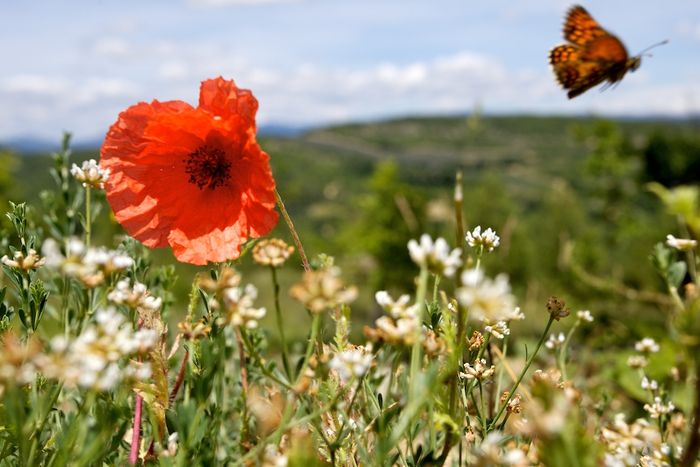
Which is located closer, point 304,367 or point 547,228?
point 304,367

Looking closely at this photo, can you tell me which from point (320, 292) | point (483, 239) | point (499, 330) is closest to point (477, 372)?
point (499, 330)

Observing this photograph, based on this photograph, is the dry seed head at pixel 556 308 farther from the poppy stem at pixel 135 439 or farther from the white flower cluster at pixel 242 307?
the poppy stem at pixel 135 439

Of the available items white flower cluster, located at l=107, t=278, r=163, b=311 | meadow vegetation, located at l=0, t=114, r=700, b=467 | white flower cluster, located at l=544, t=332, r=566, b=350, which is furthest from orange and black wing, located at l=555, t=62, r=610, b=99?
white flower cluster, located at l=107, t=278, r=163, b=311

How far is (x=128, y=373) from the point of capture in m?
0.75

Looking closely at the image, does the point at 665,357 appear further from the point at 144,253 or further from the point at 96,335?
the point at 96,335

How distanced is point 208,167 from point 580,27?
805 mm

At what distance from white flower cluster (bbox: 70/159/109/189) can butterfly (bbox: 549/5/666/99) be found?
873 millimetres

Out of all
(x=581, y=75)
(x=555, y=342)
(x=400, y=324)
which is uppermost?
(x=581, y=75)

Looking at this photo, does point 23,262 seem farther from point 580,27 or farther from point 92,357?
point 580,27

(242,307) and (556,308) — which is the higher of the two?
(242,307)

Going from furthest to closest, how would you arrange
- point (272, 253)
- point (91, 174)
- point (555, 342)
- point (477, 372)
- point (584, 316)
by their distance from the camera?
point (555, 342)
point (584, 316)
point (91, 174)
point (477, 372)
point (272, 253)

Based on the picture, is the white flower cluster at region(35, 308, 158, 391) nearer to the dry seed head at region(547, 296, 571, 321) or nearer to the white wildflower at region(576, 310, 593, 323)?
the dry seed head at region(547, 296, 571, 321)

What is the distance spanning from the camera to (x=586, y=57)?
A: 1113mm

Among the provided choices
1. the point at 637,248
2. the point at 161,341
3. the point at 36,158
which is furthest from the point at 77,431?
the point at 36,158
